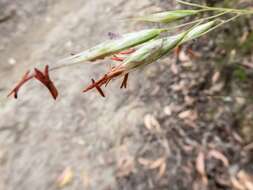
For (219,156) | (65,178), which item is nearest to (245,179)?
(219,156)

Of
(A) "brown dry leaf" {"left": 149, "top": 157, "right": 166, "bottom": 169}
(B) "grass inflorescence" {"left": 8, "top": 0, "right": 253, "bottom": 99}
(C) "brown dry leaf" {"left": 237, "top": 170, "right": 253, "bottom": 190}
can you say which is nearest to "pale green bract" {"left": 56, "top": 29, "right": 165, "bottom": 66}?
(B) "grass inflorescence" {"left": 8, "top": 0, "right": 253, "bottom": 99}

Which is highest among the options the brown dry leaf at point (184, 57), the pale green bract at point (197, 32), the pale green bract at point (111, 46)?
the pale green bract at point (111, 46)

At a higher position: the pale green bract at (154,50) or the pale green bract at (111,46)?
the pale green bract at (111,46)

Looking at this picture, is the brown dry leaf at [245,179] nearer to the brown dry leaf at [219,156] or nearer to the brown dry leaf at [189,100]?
the brown dry leaf at [219,156]

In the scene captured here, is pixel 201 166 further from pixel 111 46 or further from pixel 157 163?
pixel 111 46

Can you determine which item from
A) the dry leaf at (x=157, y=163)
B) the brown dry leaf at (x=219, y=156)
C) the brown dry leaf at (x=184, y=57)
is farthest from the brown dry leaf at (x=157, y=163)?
the brown dry leaf at (x=184, y=57)

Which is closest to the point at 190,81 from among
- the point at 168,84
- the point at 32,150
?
the point at 168,84

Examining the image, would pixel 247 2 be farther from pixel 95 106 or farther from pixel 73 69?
pixel 73 69
